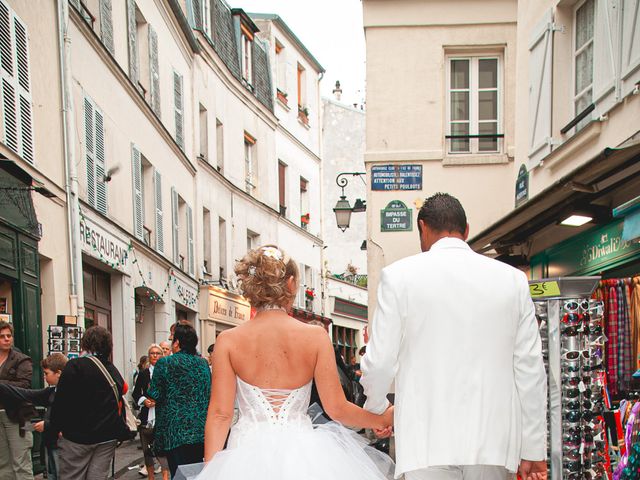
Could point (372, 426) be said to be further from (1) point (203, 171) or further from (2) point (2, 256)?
(1) point (203, 171)

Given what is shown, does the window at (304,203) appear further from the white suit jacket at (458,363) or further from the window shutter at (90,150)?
the white suit jacket at (458,363)

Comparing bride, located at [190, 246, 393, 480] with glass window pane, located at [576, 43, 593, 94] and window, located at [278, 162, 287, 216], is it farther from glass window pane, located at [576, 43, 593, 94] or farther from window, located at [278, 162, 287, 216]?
window, located at [278, 162, 287, 216]

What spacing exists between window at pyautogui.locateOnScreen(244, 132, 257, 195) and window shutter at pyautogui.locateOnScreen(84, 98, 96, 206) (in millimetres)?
13369

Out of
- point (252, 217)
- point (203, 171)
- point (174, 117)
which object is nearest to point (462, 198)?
point (174, 117)

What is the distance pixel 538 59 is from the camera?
10234mm

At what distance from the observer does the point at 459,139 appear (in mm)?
14305

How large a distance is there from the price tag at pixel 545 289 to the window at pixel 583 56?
12.3 feet

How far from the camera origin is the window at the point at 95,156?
43.8 ft

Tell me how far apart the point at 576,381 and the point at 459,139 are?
8.84 metres

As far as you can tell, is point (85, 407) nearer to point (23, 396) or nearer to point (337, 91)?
point (23, 396)

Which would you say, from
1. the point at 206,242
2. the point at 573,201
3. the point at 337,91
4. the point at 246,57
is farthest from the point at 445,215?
the point at 337,91

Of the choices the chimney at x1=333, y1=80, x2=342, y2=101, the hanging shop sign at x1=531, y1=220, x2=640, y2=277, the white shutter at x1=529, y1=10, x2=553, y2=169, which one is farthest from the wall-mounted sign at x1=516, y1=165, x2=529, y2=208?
the chimney at x1=333, y1=80, x2=342, y2=101

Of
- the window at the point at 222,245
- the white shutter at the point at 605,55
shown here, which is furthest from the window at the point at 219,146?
the white shutter at the point at 605,55

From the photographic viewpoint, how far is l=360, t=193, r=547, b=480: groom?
3.34m
